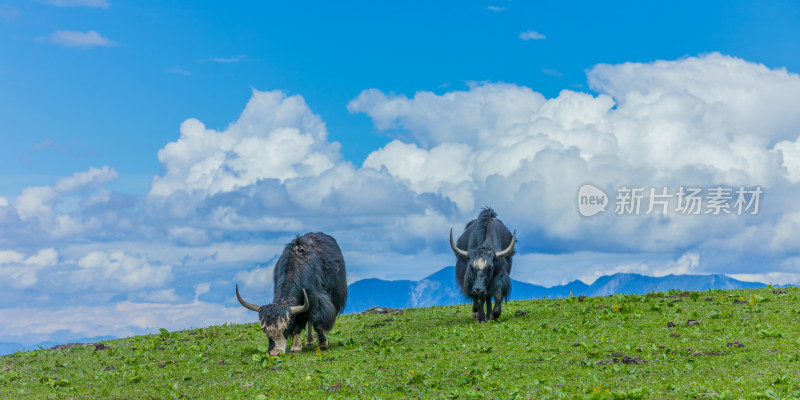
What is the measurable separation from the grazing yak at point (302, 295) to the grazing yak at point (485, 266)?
4.35 metres

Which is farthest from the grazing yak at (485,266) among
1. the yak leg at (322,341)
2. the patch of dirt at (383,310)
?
the yak leg at (322,341)

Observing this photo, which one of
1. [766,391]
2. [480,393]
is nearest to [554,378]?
[480,393]

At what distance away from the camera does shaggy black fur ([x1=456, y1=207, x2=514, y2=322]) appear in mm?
23984

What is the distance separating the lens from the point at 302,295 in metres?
21.3

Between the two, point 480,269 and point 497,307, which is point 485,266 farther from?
point 497,307

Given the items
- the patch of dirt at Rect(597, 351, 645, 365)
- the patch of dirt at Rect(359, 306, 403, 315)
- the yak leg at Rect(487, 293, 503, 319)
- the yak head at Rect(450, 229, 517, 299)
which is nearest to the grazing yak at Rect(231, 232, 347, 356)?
the yak head at Rect(450, 229, 517, 299)

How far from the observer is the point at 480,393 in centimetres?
1411

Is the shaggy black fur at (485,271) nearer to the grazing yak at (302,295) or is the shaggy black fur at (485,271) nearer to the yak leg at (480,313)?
the yak leg at (480,313)

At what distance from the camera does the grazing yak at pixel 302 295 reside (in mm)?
20250

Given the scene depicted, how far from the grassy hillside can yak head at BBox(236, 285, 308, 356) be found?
1.85ft

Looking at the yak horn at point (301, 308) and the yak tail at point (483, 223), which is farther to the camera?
the yak tail at point (483, 223)

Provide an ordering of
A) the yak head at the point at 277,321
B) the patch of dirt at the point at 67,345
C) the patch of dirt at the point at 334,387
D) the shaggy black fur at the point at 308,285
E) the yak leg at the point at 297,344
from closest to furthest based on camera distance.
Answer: the patch of dirt at the point at 334,387 < the yak head at the point at 277,321 < the shaggy black fur at the point at 308,285 < the yak leg at the point at 297,344 < the patch of dirt at the point at 67,345

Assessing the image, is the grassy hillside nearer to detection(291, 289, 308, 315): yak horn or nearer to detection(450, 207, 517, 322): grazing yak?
detection(450, 207, 517, 322): grazing yak

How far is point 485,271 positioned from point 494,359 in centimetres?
699
